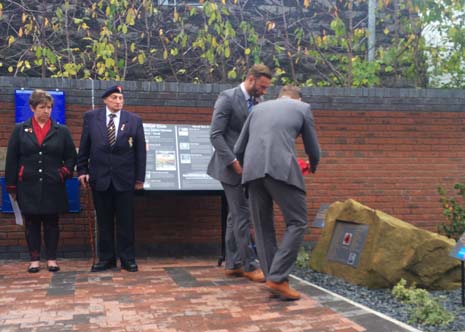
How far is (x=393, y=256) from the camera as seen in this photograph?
5262mm

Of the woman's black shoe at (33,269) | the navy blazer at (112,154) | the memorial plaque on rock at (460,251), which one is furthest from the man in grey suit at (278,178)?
the woman's black shoe at (33,269)

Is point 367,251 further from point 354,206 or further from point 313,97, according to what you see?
point 313,97

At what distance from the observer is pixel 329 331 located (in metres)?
3.74

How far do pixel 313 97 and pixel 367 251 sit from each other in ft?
9.13

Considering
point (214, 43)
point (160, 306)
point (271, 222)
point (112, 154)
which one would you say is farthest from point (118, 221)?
point (214, 43)

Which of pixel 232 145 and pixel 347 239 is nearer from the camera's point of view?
pixel 232 145

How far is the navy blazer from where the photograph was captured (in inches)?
225

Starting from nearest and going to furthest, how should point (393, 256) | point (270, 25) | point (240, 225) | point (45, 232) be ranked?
1. point (240, 225)
2. point (393, 256)
3. point (45, 232)
4. point (270, 25)

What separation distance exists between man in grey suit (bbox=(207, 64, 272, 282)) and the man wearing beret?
99cm

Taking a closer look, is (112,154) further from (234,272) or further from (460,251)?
(460,251)

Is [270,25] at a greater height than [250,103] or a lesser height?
greater

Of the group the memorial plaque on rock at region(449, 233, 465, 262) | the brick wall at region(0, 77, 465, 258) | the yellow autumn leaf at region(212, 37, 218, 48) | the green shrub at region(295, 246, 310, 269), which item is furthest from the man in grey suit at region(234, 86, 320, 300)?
the yellow autumn leaf at region(212, 37, 218, 48)

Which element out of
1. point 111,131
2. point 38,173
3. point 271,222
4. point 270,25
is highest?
point 270,25

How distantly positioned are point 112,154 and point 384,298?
2859mm
